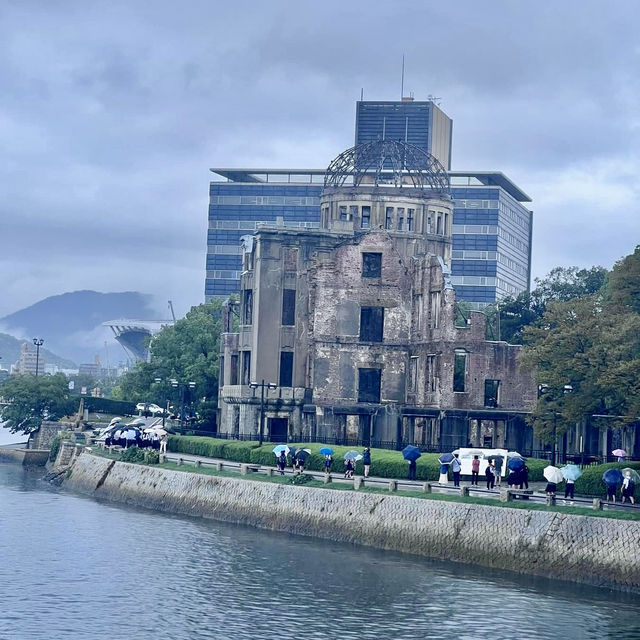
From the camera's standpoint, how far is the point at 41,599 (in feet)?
157

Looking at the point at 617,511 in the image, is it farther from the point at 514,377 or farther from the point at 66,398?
the point at 66,398

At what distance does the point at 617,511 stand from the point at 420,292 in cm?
4427

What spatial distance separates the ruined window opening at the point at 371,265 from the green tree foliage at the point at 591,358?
61.7 feet

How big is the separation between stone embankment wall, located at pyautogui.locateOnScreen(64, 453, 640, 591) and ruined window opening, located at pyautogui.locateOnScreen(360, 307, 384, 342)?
22.0 m

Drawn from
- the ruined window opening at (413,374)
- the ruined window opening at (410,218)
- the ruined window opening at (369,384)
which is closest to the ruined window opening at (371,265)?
the ruined window opening at (413,374)

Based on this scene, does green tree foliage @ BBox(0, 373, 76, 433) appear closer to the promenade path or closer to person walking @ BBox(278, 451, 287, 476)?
the promenade path

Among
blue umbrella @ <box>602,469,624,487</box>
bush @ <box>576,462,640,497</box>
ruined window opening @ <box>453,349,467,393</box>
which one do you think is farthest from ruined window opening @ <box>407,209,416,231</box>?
blue umbrella @ <box>602,469,624,487</box>

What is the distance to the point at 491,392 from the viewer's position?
9119 cm

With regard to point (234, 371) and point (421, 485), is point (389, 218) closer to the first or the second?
point (234, 371)

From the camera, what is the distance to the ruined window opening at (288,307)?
94375 mm

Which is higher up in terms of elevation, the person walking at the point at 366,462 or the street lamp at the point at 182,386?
the street lamp at the point at 182,386

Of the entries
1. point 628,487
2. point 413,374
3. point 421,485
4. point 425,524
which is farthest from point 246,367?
point 628,487

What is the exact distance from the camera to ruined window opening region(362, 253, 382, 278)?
94.9m

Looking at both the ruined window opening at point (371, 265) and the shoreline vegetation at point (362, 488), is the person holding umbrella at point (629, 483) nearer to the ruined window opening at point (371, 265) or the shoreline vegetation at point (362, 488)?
the shoreline vegetation at point (362, 488)
